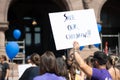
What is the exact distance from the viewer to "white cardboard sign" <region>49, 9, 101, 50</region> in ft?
25.6

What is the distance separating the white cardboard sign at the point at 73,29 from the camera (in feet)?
25.6

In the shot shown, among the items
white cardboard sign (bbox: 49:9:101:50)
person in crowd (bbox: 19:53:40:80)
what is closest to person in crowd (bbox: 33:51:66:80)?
person in crowd (bbox: 19:53:40:80)

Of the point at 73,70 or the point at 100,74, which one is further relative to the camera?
the point at 73,70

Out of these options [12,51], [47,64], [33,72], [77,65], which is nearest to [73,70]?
[33,72]

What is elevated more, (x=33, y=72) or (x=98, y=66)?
(x=98, y=66)

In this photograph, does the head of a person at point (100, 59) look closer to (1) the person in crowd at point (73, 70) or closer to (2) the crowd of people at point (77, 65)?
(2) the crowd of people at point (77, 65)

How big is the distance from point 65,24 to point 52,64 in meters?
3.44

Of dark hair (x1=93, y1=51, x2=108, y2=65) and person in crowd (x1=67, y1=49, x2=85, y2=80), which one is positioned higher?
dark hair (x1=93, y1=51, x2=108, y2=65)

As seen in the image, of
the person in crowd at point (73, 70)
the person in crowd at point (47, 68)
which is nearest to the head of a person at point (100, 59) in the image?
the person in crowd at point (47, 68)

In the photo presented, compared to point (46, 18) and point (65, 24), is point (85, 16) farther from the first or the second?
point (46, 18)

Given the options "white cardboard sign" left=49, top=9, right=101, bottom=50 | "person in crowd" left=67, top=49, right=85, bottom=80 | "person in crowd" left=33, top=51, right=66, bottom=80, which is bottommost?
"person in crowd" left=67, top=49, right=85, bottom=80

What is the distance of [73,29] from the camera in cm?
805

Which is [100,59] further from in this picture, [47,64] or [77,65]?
[47,64]

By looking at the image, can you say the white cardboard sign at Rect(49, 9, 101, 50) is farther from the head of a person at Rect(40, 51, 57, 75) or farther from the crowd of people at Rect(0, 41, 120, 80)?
the head of a person at Rect(40, 51, 57, 75)
